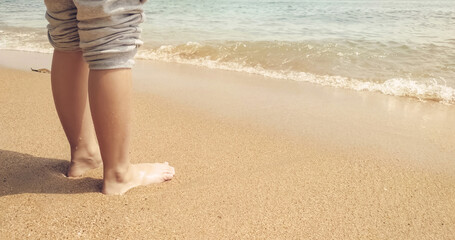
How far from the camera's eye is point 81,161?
1541mm

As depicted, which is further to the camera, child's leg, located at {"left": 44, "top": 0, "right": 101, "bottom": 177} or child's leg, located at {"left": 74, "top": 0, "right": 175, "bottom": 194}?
child's leg, located at {"left": 44, "top": 0, "right": 101, "bottom": 177}

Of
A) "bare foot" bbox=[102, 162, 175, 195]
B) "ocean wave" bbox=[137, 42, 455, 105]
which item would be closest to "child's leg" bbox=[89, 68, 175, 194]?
"bare foot" bbox=[102, 162, 175, 195]

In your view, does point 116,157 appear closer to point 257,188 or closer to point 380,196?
point 257,188

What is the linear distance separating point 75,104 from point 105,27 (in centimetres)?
43

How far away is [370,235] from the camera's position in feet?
4.07

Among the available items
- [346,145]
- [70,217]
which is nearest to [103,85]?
[70,217]

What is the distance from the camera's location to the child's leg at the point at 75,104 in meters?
1.41

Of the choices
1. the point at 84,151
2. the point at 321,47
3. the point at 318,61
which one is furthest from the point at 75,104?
the point at 321,47

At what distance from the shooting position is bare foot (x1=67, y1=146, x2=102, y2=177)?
5.00ft

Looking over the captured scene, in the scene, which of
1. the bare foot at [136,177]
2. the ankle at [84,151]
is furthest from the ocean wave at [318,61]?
the ankle at [84,151]

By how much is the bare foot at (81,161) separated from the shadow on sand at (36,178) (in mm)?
40

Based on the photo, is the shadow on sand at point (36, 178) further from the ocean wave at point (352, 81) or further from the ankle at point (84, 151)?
the ocean wave at point (352, 81)

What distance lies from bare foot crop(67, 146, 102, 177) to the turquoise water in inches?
103

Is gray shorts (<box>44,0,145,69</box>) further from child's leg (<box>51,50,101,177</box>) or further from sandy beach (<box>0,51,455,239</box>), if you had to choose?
sandy beach (<box>0,51,455,239</box>)
